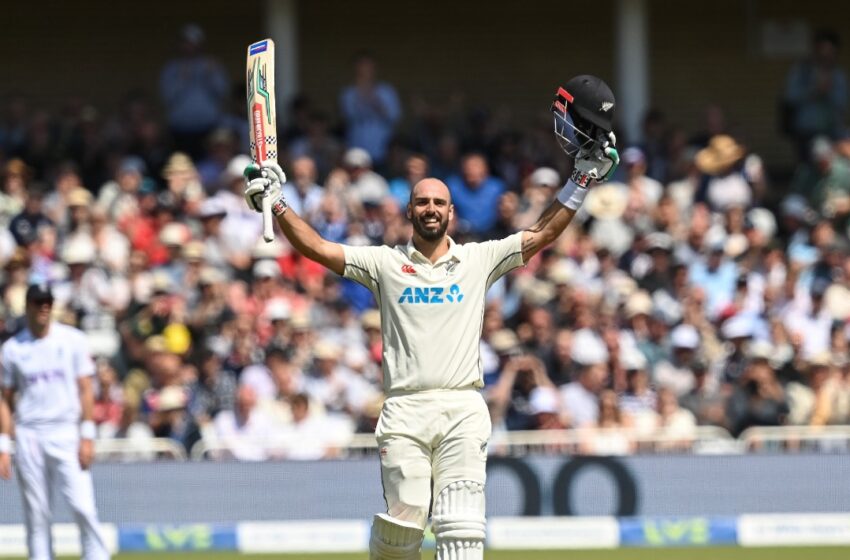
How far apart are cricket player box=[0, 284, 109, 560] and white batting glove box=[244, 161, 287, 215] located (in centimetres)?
267

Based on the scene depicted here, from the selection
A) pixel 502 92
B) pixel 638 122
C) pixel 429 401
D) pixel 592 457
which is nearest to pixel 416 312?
pixel 429 401

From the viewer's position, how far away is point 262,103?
656 centimetres

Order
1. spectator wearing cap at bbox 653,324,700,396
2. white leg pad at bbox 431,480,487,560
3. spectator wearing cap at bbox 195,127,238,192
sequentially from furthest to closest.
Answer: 1. spectator wearing cap at bbox 195,127,238,192
2. spectator wearing cap at bbox 653,324,700,396
3. white leg pad at bbox 431,480,487,560

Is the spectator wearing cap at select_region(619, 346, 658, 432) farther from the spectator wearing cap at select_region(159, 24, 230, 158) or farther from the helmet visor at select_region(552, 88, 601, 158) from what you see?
the helmet visor at select_region(552, 88, 601, 158)

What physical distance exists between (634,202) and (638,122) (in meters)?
2.03

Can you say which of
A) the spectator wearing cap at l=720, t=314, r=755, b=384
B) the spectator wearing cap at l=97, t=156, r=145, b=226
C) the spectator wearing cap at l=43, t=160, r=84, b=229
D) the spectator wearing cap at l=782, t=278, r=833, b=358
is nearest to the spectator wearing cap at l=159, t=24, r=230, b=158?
the spectator wearing cap at l=97, t=156, r=145, b=226

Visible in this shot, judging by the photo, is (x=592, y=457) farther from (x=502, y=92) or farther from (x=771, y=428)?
(x=502, y=92)

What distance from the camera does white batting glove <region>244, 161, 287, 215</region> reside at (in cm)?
629

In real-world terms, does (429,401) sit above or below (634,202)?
below

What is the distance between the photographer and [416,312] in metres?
6.38

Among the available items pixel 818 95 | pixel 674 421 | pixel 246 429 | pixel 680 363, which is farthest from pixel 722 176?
pixel 246 429

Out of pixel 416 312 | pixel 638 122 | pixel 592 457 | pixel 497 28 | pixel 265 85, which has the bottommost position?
pixel 592 457

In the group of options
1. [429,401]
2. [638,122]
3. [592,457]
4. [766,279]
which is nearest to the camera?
[429,401]

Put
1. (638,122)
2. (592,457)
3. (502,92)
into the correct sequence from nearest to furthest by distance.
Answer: (592,457), (638,122), (502,92)
